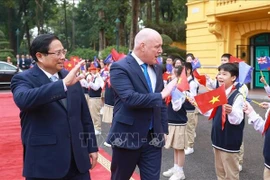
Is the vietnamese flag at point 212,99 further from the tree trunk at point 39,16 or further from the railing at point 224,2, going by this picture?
the tree trunk at point 39,16

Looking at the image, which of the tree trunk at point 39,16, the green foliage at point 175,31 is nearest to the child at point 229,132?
the green foliage at point 175,31

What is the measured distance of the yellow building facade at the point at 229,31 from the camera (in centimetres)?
1419

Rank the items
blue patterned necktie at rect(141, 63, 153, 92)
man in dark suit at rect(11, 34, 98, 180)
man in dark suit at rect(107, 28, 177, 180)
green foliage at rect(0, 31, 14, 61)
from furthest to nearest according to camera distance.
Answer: green foliage at rect(0, 31, 14, 61) < blue patterned necktie at rect(141, 63, 153, 92) < man in dark suit at rect(107, 28, 177, 180) < man in dark suit at rect(11, 34, 98, 180)

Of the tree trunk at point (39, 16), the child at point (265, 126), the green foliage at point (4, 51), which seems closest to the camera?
the child at point (265, 126)

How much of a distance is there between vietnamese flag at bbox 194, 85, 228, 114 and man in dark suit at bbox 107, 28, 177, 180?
18.9 inches

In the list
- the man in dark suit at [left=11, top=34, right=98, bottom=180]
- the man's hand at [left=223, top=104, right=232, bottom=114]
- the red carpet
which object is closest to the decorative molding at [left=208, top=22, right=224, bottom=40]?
the red carpet

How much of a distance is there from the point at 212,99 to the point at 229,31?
13.1 m

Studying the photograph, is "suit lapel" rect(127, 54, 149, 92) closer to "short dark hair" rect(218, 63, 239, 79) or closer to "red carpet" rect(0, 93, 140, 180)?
"short dark hair" rect(218, 63, 239, 79)

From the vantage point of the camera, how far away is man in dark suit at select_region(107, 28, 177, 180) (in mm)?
2887

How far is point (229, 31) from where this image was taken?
15.6m

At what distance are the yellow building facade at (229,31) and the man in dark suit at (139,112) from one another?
37.1ft

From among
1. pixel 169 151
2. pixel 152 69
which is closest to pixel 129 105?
pixel 152 69

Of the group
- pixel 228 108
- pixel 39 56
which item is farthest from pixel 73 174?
pixel 228 108

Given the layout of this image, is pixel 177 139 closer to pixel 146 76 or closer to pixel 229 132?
pixel 229 132
